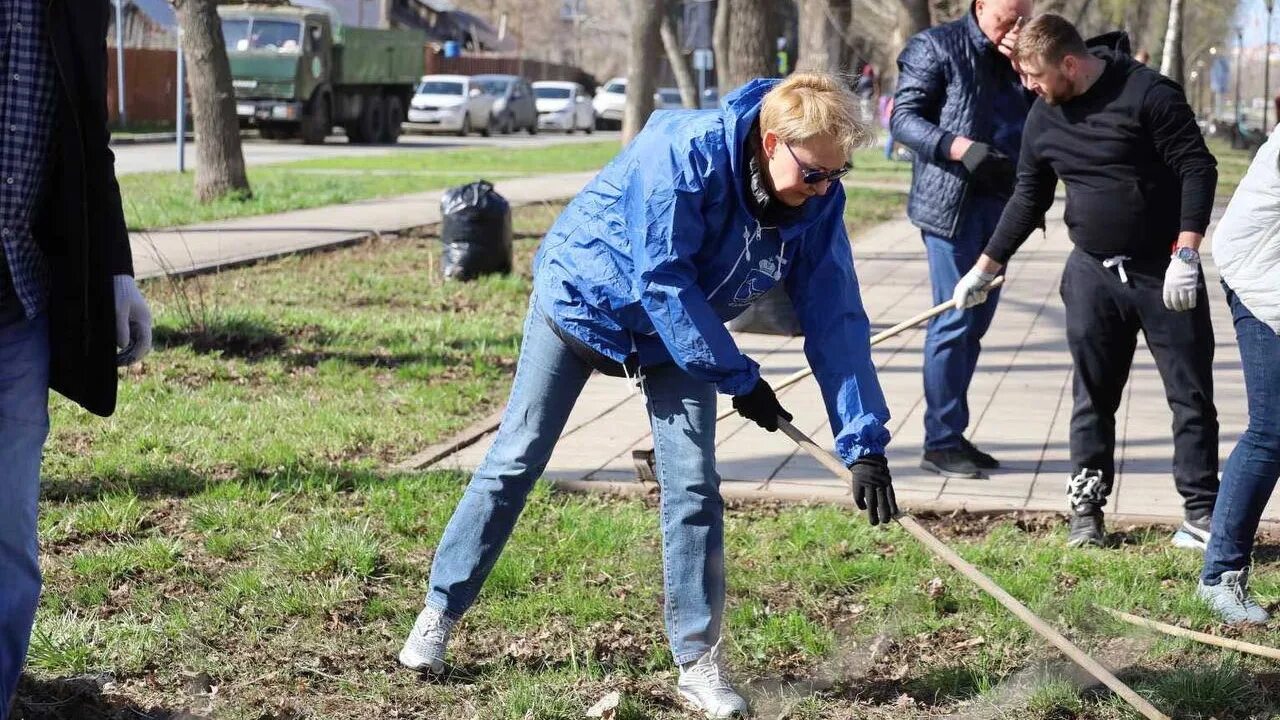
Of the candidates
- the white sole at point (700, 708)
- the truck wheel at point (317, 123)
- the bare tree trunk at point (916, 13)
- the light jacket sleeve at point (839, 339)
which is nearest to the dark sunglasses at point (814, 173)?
the light jacket sleeve at point (839, 339)

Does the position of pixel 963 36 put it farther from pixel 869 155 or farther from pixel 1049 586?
pixel 869 155

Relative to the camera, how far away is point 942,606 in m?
4.50

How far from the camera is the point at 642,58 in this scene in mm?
17688

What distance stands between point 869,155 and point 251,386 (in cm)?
2677

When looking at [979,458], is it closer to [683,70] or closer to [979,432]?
[979,432]

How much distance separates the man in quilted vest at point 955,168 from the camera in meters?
5.86

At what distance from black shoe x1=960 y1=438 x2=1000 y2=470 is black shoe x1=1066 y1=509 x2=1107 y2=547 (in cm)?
100

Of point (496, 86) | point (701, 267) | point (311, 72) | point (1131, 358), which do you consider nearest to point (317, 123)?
point (311, 72)

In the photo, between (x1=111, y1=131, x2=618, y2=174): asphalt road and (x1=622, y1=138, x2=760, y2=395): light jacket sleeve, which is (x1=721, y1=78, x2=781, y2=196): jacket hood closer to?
(x1=622, y1=138, x2=760, y2=395): light jacket sleeve

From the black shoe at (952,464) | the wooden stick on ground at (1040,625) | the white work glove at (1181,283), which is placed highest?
the white work glove at (1181,283)

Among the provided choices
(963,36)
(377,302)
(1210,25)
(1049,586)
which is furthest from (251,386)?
(1210,25)

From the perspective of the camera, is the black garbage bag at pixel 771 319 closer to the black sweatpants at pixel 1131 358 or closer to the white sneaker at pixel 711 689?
the black sweatpants at pixel 1131 358

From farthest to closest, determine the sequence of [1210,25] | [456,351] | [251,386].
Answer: [1210,25] < [456,351] < [251,386]

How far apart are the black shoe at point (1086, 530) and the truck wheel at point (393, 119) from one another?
29031 millimetres
